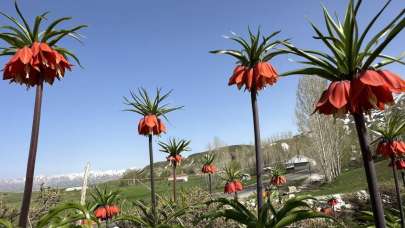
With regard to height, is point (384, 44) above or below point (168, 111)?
below

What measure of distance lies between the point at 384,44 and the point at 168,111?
6198mm

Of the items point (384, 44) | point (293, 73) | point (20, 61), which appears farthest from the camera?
point (20, 61)

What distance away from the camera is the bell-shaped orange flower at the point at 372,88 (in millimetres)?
2227

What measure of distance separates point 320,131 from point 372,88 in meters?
27.5

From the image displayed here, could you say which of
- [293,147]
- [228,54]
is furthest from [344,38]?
[293,147]

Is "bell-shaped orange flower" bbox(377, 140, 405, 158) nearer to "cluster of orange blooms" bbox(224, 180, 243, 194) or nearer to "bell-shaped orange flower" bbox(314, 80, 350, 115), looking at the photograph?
"bell-shaped orange flower" bbox(314, 80, 350, 115)

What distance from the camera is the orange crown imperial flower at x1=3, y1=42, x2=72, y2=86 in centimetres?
344

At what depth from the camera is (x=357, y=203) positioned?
1786cm

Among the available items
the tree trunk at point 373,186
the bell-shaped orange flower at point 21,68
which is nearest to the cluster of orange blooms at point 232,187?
the bell-shaped orange flower at point 21,68

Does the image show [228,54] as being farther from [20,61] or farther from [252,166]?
[252,166]

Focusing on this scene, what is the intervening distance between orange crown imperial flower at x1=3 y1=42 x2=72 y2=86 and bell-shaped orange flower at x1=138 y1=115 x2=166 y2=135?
12.3ft

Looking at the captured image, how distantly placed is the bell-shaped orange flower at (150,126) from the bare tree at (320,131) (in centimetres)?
2193

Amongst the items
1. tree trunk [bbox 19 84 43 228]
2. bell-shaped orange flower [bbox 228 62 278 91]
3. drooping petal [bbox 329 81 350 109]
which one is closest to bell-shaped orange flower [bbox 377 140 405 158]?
bell-shaped orange flower [bbox 228 62 278 91]

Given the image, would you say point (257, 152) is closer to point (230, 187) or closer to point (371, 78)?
point (371, 78)
